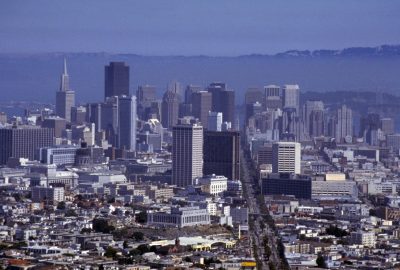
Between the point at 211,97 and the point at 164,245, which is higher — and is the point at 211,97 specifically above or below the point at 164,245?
above

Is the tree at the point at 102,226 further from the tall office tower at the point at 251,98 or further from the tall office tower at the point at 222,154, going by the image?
the tall office tower at the point at 251,98

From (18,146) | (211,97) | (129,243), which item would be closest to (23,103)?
(211,97)

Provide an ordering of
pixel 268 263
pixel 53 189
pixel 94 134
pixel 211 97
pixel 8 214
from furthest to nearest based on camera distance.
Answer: pixel 211 97, pixel 94 134, pixel 53 189, pixel 8 214, pixel 268 263

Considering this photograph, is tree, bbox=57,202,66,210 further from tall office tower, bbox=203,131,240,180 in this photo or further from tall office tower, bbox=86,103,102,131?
tall office tower, bbox=86,103,102,131

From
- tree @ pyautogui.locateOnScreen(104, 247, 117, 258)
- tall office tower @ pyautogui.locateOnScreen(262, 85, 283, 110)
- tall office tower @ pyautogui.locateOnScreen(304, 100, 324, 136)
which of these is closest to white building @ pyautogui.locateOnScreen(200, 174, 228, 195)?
tree @ pyautogui.locateOnScreen(104, 247, 117, 258)

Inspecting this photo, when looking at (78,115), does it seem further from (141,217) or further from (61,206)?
(141,217)

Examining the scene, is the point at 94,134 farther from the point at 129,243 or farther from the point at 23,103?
the point at 129,243

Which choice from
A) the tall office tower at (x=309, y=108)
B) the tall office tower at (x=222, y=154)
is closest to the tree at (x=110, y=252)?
the tall office tower at (x=222, y=154)

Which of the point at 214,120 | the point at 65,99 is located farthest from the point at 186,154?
the point at 65,99
